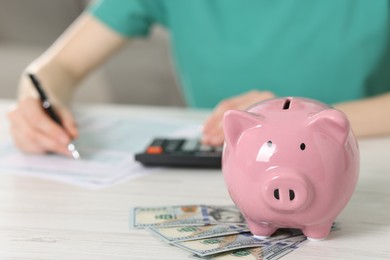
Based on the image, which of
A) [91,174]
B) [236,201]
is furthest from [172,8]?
[236,201]

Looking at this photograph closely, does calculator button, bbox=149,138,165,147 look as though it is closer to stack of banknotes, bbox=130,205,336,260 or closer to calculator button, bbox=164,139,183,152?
calculator button, bbox=164,139,183,152

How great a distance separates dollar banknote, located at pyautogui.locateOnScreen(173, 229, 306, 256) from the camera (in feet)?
1.62

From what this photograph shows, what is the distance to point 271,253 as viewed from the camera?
494mm

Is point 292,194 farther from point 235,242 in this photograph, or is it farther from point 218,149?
point 218,149

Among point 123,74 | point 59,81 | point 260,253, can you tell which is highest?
point 123,74

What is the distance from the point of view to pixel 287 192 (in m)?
0.48

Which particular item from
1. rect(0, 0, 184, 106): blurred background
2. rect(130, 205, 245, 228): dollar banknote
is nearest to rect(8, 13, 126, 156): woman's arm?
rect(130, 205, 245, 228): dollar banknote

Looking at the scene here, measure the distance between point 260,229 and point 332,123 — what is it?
0.11 m

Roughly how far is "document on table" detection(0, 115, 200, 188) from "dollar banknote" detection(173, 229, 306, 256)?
20 cm

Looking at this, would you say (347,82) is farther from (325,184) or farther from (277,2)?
(325,184)

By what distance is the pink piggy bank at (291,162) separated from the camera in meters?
0.47

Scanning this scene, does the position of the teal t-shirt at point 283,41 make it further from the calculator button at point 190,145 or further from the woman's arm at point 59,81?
the calculator button at point 190,145

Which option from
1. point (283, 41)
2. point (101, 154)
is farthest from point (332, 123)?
point (283, 41)

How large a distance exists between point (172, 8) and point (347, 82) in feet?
1.13
